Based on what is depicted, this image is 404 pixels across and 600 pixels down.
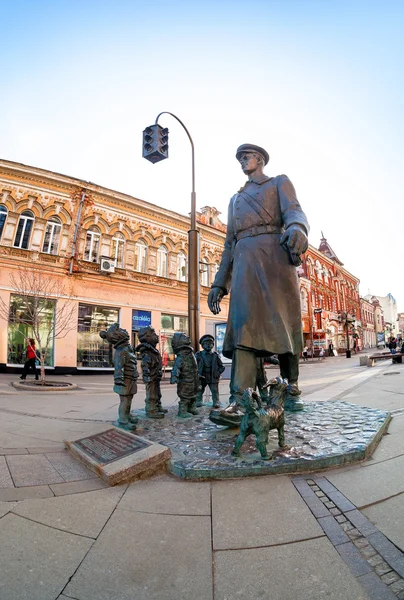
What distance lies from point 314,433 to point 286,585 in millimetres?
1842

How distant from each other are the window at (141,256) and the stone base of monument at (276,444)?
655 inches

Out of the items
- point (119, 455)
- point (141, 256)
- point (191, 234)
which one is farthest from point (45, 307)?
point (119, 455)

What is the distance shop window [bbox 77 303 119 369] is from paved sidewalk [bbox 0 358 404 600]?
15479 mm

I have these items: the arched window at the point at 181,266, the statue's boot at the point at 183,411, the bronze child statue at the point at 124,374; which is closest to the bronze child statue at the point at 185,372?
the statue's boot at the point at 183,411

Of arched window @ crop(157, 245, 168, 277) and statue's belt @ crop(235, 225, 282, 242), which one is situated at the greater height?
arched window @ crop(157, 245, 168, 277)

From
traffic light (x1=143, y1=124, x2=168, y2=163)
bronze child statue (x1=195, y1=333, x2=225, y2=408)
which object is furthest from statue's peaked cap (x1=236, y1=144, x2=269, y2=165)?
traffic light (x1=143, y1=124, x2=168, y2=163)

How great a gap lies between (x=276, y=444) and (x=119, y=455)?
47.2 inches

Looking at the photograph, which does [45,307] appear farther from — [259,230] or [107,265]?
[259,230]

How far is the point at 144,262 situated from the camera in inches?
803

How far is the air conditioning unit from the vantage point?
17.9m

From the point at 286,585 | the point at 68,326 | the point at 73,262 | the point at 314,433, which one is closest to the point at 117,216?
the point at 73,262

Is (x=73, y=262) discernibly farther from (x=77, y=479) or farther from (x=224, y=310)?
(x=77, y=479)

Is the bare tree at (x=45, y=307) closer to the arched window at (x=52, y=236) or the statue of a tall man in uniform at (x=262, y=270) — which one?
the arched window at (x=52, y=236)

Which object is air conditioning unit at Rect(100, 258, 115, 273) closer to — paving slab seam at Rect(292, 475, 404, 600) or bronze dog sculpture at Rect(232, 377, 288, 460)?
bronze dog sculpture at Rect(232, 377, 288, 460)
